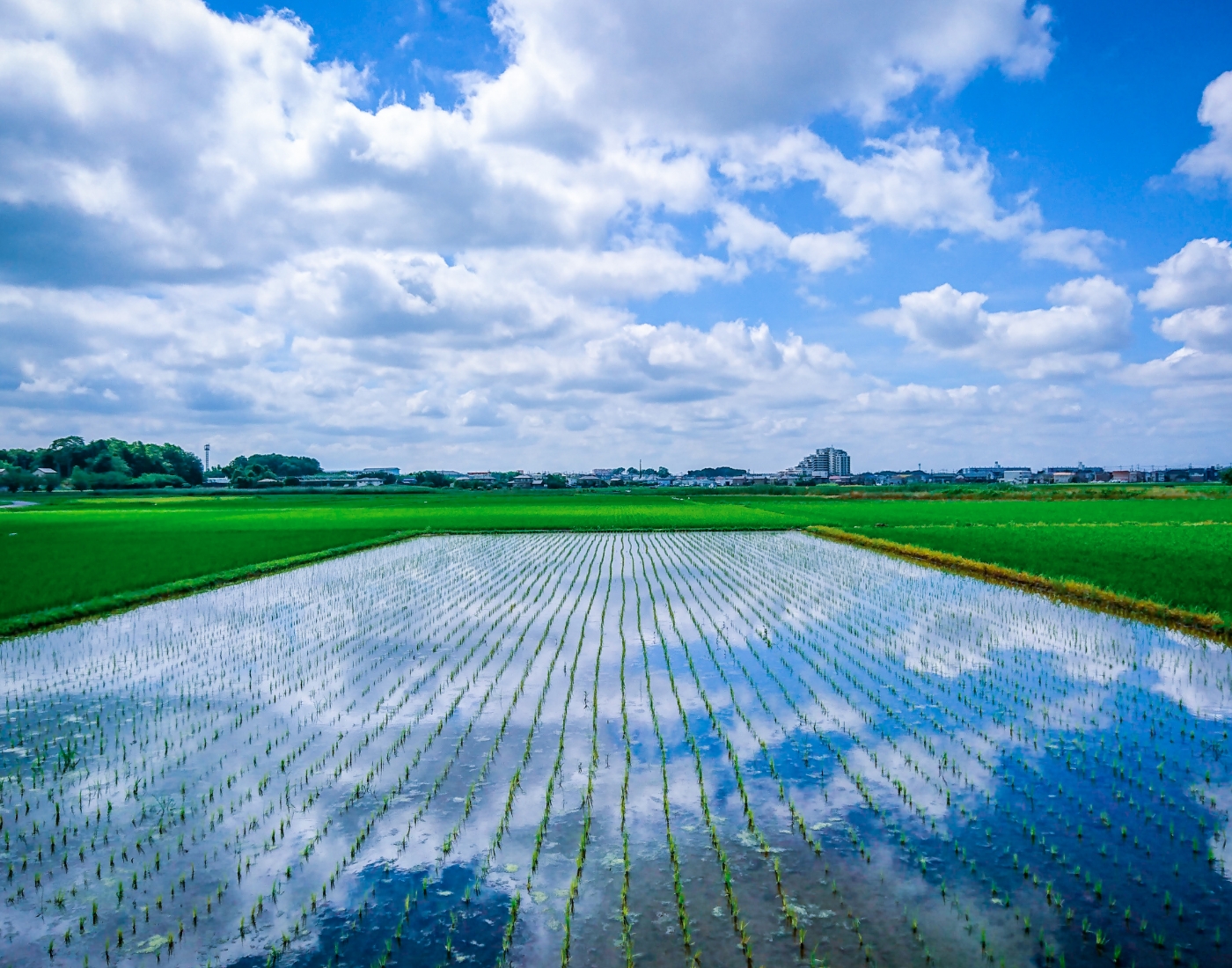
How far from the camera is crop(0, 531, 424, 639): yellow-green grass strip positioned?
1386cm

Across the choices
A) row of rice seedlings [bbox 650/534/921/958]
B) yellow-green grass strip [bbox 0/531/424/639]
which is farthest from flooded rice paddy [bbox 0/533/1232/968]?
yellow-green grass strip [bbox 0/531/424/639]

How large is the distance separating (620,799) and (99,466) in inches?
5434

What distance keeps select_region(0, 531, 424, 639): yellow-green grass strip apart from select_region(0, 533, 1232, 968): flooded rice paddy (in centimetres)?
246

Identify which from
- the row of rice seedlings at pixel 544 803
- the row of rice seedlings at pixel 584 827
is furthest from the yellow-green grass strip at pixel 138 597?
the row of rice seedlings at pixel 584 827

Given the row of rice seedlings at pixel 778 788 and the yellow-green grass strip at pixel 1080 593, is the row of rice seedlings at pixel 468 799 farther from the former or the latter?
the yellow-green grass strip at pixel 1080 593

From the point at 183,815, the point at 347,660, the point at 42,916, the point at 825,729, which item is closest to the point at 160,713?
the point at 347,660

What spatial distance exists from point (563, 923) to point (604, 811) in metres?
1.45

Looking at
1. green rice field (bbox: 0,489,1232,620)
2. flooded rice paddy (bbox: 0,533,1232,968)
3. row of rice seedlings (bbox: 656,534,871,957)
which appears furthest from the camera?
green rice field (bbox: 0,489,1232,620)

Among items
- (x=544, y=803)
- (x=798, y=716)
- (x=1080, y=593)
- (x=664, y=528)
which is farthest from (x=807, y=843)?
(x=664, y=528)

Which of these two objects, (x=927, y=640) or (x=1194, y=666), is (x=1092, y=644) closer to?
(x=1194, y=666)

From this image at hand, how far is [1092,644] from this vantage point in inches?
460

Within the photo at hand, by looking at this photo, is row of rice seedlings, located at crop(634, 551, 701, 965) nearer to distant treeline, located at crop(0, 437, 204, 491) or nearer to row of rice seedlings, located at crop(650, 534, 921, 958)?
row of rice seedlings, located at crop(650, 534, 921, 958)

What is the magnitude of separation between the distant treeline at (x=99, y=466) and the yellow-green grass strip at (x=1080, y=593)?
118939mm

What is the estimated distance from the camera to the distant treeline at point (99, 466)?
354ft
